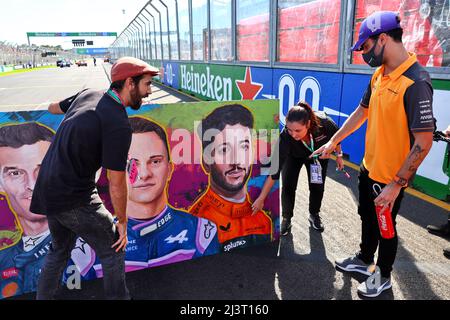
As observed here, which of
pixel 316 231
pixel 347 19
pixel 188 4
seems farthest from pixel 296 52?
pixel 188 4

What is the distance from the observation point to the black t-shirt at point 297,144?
3014 millimetres

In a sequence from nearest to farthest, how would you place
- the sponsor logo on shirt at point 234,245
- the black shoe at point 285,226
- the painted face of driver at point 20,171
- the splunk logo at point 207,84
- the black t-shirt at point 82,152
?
the black t-shirt at point 82,152 → the painted face of driver at point 20,171 → the sponsor logo on shirt at point 234,245 → the black shoe at point 285,226 → the splunk logo at point 207,84

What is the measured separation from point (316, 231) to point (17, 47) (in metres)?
92.2

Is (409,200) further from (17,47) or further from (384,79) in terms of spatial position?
(17,47)

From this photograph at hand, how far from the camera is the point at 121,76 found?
189 centimetres

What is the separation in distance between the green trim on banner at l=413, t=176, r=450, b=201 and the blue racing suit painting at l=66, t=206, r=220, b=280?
3.09 metres

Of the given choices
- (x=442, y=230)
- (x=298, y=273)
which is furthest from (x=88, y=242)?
(x=442, y=230)

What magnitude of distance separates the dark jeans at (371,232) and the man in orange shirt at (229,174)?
911mm

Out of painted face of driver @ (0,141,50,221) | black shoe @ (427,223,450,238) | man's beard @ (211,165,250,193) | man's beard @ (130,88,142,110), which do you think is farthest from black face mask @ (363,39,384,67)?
painted face of driver @ (0,141,50,221)

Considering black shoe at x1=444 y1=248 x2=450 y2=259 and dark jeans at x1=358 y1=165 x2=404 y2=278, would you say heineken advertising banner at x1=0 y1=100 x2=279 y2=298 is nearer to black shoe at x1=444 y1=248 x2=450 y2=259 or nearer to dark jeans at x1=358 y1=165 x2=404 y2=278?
dark jeans at x1=358 y1=165 x2=404 y2=278

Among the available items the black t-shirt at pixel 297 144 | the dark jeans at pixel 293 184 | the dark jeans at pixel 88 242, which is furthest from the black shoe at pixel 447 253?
the dark jeans at pixel 88 242

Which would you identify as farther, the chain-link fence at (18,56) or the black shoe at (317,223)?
the chain-link fence at (18,56)

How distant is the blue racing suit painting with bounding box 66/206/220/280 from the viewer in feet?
8.63

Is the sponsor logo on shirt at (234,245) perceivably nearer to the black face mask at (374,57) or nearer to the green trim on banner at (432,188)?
the black face mask at (374,57)
